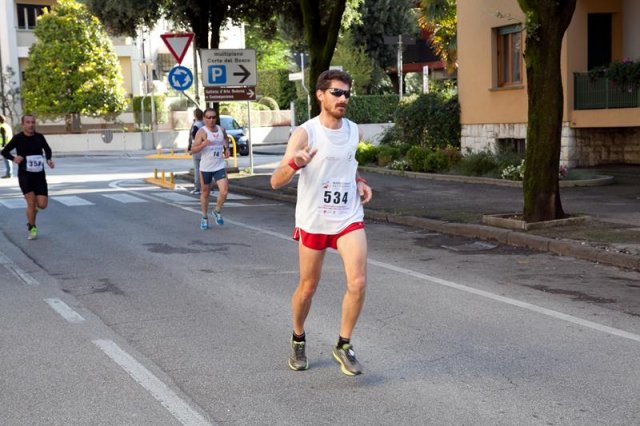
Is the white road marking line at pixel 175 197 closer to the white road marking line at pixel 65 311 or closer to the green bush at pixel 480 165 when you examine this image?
the green bush at pixel 480 165

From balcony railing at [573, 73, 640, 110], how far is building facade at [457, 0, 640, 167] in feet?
0.07

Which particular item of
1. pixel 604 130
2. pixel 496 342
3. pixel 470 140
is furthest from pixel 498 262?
pixel 470 140

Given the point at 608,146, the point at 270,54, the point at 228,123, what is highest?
the point at 270,54

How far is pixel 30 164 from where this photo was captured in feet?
45.8

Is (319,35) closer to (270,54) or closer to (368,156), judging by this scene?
(368,156)

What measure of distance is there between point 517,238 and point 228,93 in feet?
43.8

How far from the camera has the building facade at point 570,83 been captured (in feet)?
71.8

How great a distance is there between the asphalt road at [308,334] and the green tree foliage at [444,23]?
58.5 feet

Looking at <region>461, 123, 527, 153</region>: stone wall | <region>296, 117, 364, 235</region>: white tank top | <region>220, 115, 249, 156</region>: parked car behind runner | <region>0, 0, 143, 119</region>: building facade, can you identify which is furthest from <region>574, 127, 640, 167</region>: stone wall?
<region>0, 0, 143, 119</region>: building facade

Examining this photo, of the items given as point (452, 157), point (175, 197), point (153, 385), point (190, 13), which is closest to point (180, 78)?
point (175, 197)

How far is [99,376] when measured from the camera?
20.9ft

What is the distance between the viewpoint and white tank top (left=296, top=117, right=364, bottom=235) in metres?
6.24

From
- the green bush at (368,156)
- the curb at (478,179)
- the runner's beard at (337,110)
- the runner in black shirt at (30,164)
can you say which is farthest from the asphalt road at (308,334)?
the green bush at (368,156)

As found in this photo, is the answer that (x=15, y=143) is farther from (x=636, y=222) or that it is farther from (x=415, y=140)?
(x=415, y=140)
